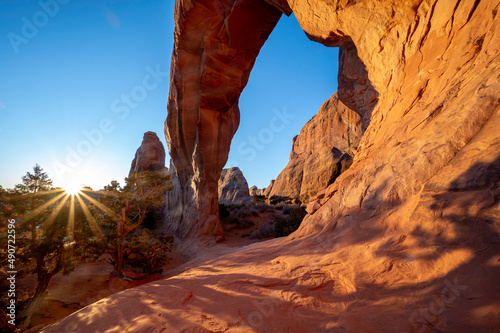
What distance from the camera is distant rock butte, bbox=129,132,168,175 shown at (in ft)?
86.6

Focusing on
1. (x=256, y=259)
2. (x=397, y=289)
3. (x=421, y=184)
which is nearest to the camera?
(x=397, y=289)

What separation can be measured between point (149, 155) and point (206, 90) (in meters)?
18.6

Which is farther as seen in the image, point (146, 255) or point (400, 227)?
point (146, 255)

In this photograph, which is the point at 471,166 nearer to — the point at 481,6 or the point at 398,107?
the point at 398,107

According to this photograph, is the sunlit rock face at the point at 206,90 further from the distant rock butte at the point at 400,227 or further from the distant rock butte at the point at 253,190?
the distant rock butte at the point at 253,190

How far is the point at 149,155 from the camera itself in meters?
27.3

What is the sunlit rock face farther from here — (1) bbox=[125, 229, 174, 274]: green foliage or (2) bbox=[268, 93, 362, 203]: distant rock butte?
(2) bbox=[268, 93, 362, 203]: distant rock butte

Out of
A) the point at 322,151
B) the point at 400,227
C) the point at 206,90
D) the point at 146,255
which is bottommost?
the point at 146,255

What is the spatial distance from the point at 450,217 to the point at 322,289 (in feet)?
4.87

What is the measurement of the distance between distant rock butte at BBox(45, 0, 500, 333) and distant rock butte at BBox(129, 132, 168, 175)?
2580 centimetres

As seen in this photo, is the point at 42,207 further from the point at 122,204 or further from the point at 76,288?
the point at 76,288

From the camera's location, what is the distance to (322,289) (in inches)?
89.9

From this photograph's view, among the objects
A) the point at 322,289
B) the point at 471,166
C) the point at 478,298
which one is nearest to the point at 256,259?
the point at 322,289

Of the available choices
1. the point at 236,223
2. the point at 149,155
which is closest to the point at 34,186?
the point at 236,223
